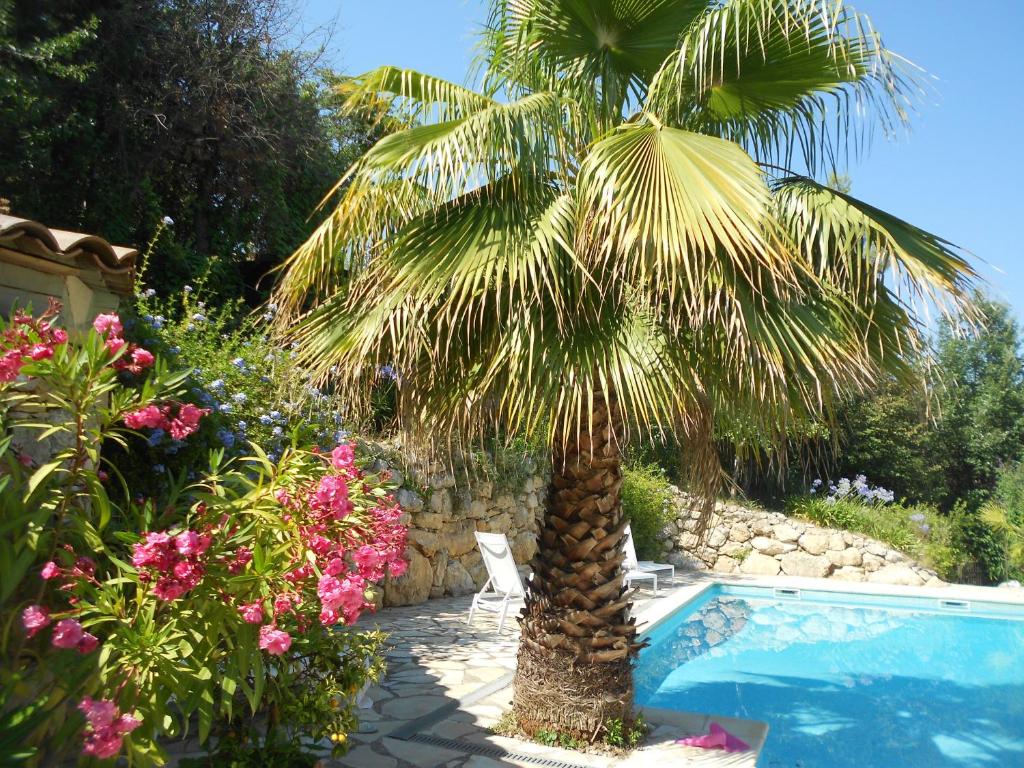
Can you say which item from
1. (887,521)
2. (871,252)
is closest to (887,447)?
(887,521)

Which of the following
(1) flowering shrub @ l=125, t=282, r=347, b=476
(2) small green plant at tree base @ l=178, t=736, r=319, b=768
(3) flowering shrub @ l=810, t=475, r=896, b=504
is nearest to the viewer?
(2) small green plant at tree base @ l=178, t=736, r=319, b=768

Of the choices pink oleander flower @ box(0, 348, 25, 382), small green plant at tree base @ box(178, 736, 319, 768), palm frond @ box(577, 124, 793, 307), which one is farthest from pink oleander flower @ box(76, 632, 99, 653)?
palm frond @ box(577, 124, 793, 307)

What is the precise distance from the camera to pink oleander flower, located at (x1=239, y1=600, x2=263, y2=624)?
8.19ft

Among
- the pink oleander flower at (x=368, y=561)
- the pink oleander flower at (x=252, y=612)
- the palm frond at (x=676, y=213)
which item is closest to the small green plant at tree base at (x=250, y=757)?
the pink oleander flower at (x=368, y=561)

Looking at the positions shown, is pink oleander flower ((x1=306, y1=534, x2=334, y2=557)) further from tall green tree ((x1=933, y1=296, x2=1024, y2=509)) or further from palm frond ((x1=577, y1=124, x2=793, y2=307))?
tall green tree ((x1=933, y1=296, x2=1024, y2=509))

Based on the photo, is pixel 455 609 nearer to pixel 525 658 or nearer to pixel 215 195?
pixel 525 658

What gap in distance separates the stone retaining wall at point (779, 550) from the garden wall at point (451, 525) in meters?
3.61

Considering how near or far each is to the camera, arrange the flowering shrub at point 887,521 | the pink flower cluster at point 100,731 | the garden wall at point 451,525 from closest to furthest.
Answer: the pink flower cluster at point 100,731, the garden wall at point 451,525, the flowering shrub at point 887,521

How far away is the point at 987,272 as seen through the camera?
3779 mm

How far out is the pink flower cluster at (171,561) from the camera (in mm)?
2375

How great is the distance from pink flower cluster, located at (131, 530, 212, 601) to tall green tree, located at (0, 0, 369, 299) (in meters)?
7.10

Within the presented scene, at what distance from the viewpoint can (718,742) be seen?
453cm

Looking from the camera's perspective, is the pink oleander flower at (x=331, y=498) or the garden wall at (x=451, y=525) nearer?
the pink oleander flower at (x=331, y=498)

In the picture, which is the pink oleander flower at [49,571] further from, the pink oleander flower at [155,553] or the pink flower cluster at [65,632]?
the pink oleander flower at [155,553]
